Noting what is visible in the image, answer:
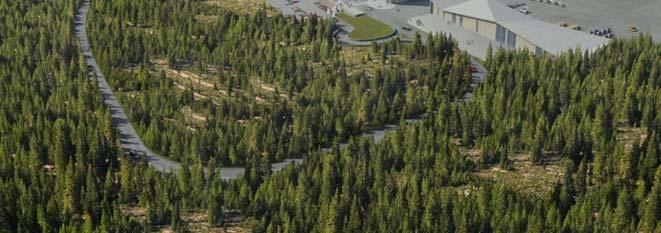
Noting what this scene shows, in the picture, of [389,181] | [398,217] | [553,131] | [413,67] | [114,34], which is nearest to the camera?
[398,217]

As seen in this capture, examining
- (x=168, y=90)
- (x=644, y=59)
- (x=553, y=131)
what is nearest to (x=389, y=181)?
(x=553, y=131)

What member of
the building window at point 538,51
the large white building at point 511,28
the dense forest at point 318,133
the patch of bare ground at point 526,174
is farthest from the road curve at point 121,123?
the building window at point 538,51

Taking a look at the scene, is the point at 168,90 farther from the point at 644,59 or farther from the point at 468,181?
the point at 644,59

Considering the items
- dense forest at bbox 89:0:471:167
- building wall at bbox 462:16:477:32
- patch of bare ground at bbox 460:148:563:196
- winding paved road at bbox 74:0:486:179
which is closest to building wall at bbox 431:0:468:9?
building wall at bbox 462:16:477:32

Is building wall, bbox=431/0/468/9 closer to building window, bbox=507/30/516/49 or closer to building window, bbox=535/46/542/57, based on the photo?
building window, bbox=507/30/516/49

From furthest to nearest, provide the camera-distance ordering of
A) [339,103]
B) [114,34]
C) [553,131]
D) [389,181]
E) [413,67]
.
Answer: [114,34]
[413,67]
[339,103]
[553,131]
[389,181]
